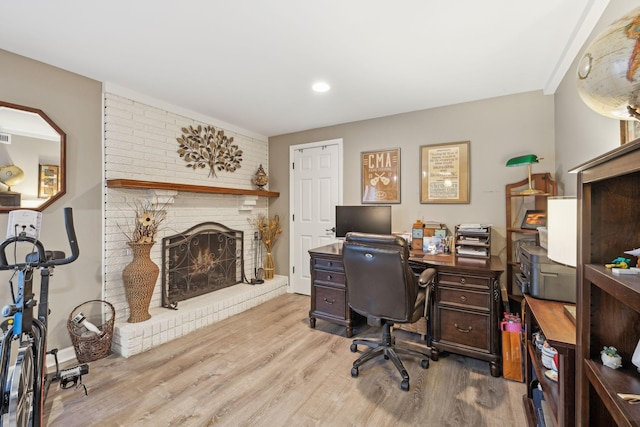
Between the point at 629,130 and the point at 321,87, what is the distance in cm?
211

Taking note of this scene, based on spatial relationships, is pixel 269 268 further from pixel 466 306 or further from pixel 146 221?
pixel 466 306

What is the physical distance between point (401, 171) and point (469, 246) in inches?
45.4

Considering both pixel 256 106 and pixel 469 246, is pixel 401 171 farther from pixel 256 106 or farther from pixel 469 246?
pixel 256 106

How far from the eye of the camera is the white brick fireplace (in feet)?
8.56

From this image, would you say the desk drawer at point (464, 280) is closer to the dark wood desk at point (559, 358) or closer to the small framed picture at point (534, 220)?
the dark wood desk at point (559, 358)

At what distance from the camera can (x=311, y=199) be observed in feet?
13.3

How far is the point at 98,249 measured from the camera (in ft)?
8.41

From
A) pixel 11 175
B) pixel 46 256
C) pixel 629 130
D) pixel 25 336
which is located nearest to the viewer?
pixel 629 130

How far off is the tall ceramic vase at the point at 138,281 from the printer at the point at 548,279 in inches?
117

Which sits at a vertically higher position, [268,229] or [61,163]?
[61,163]

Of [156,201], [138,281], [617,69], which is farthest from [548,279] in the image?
[156,201]

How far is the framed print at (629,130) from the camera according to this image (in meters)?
1.24

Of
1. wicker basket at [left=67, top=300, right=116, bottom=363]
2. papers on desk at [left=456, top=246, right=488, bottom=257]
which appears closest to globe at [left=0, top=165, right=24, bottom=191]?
wicker basket at [left=67, top=300, right=116, bottom=363]

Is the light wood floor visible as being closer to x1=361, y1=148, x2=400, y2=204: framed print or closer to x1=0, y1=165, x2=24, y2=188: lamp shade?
x1=0, y1=165, x2=24, y2=188: lamp shade
